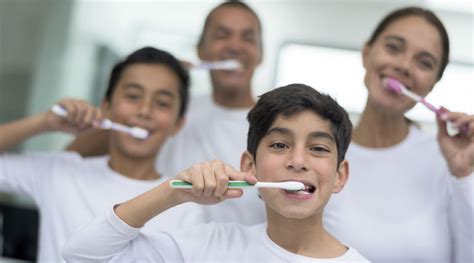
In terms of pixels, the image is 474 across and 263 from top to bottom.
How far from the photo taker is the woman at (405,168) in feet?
2.13

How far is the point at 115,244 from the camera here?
1.76ft

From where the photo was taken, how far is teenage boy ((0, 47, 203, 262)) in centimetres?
71

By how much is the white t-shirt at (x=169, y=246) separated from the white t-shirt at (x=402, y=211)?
9 centimetres

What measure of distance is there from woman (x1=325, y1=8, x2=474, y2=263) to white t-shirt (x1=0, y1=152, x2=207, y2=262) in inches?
7.3

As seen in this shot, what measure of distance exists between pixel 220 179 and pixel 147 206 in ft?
0.29

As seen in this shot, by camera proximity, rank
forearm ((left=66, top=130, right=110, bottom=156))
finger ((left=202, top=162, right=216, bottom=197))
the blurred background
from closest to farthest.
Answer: finger ((left=202, top=162, right=216, bottom=197))
forearm ((left=66, top=130, right=110, bottom=156))
the blurred background

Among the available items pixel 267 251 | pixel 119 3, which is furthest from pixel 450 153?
pixel 119 3

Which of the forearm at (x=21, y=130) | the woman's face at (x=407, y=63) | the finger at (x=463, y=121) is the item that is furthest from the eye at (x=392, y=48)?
the forearm at (x=21, y=130)

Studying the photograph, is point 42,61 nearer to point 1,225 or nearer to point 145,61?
point 1,225

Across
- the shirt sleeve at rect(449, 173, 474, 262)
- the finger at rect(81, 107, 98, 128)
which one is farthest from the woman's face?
the finger at rect(81, 107, 98, 128)

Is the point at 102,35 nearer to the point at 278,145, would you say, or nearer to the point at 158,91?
the point at 158,91

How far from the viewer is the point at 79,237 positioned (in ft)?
1.78

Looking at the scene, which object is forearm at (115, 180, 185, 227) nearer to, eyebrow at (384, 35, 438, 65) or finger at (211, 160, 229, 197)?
finger at (211, 160, 229, 197)

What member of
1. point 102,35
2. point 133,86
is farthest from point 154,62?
point 102,35
